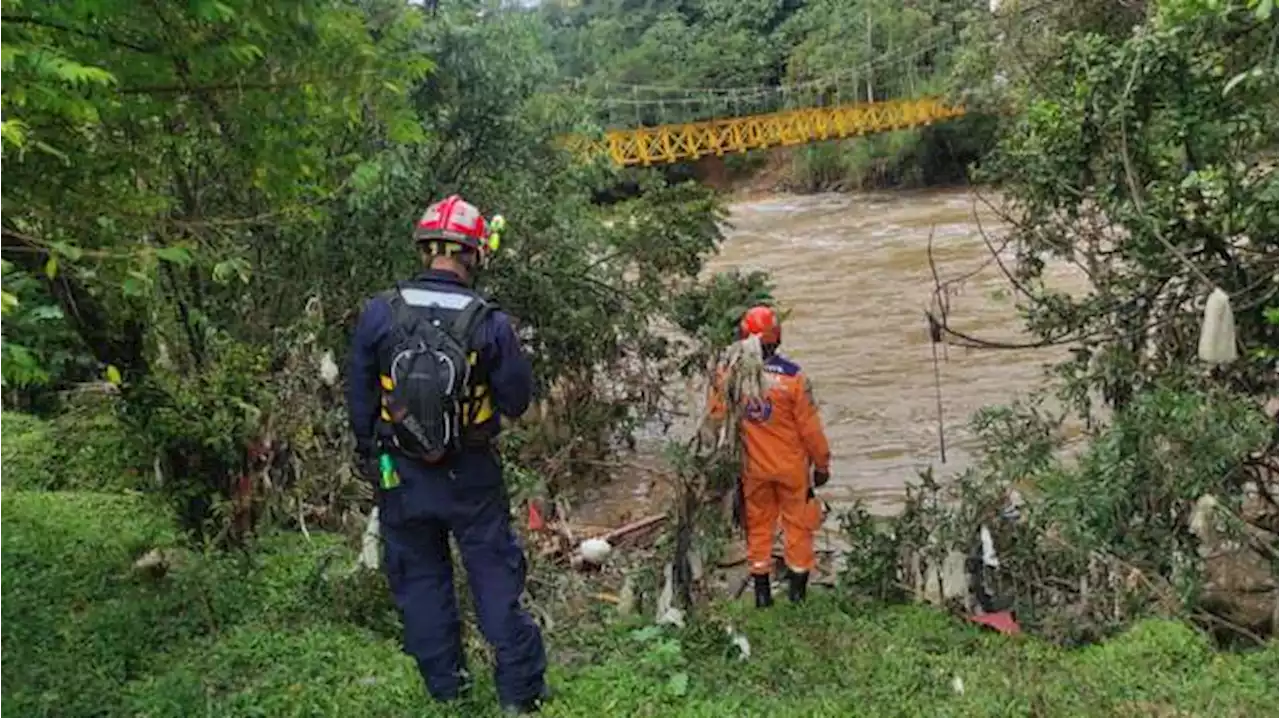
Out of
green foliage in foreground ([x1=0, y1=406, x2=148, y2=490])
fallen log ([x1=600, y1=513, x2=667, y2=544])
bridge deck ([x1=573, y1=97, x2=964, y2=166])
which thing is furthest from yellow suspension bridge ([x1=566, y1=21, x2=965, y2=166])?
fallen log ([x1=600, y1=513, x2=667, y2=544])

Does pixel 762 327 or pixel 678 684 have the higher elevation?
pixel 762 327

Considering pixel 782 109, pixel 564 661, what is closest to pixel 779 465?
pixel 564 661

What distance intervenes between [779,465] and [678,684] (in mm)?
2086

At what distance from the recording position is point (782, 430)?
20.3ft

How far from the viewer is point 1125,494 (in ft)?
18.9

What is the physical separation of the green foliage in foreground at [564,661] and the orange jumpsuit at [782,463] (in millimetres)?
351

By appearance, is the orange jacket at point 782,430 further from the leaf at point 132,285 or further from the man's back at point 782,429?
the leaf at point 132,285

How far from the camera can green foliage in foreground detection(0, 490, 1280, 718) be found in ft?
13.7

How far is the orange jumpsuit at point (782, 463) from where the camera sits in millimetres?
6184

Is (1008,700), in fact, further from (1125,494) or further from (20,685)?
(20,685)

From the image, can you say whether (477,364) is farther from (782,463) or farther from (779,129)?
(779,129)

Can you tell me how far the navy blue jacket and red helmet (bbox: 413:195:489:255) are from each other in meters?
0.12

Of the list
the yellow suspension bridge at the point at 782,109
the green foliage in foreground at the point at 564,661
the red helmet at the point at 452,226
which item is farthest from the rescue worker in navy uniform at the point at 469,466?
the yellow suspension bridge at the point at 782,109

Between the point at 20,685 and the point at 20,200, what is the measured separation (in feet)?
5.94
